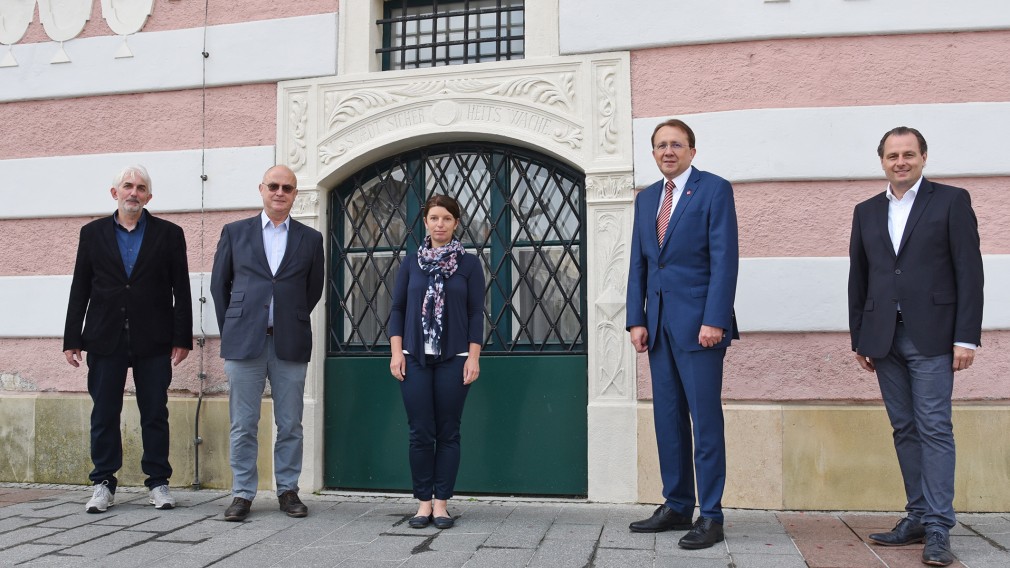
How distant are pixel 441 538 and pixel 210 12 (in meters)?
4.10

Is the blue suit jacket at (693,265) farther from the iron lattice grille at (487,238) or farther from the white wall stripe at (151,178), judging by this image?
the white wall stripe at (151,178)

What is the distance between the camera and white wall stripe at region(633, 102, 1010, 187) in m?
5.13

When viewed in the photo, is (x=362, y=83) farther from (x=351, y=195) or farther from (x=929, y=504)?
(x=929, y=504)

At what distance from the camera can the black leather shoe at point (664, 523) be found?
4371mm

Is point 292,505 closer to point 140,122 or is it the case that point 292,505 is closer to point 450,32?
point 140,122

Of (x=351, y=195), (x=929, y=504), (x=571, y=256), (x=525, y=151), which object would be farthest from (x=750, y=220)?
(x=351, y=195)

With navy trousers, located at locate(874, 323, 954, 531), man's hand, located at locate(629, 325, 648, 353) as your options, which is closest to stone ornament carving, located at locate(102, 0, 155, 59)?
man's hand, located at locate(629, 325, 648, 353)

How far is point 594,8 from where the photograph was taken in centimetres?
565

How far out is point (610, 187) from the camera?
18.1 ft

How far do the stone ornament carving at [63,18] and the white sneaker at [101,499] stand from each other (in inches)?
125

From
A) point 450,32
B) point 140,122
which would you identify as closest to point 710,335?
point 450,32

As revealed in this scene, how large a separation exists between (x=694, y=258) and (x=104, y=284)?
11.3 feet

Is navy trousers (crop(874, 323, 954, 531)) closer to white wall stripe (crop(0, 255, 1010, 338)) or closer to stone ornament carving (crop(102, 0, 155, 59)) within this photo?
white wall stripe (crop(0, 255, 1010, 338))

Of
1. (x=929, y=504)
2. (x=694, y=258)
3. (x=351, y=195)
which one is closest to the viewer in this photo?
(x=929, y=504)
